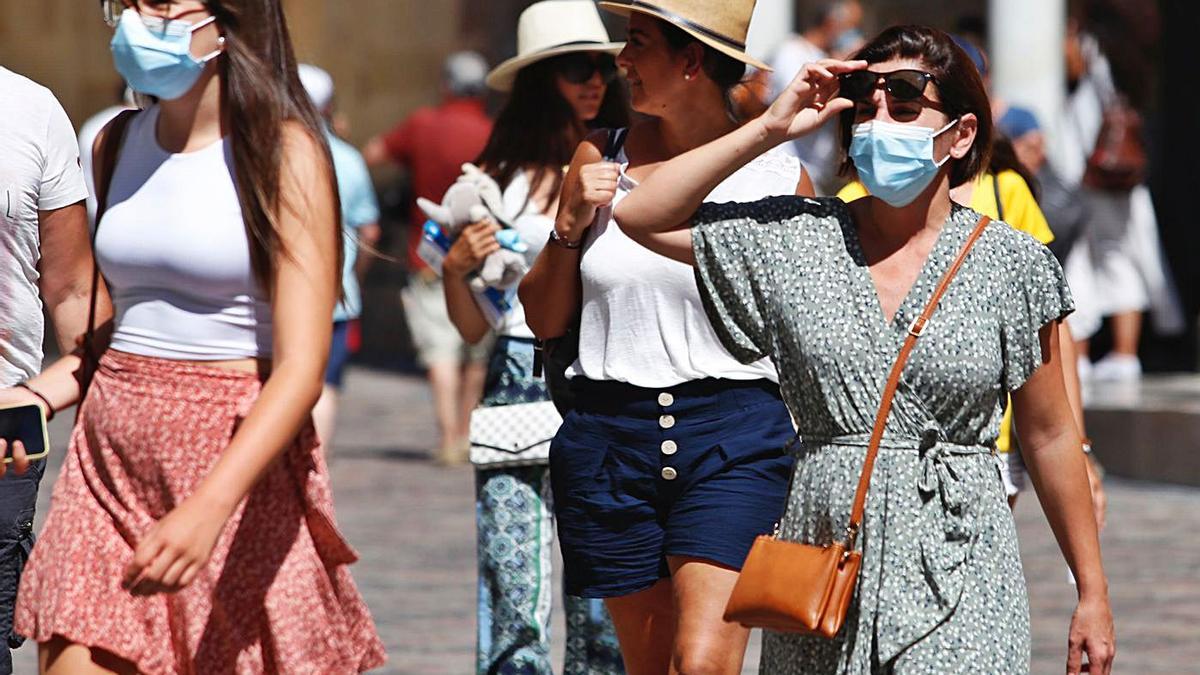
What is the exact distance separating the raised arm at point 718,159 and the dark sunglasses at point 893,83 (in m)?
0.03

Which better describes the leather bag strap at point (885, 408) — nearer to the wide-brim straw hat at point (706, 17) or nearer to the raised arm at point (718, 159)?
the raised arm at point (718, 159)

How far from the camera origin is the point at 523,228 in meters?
5.52

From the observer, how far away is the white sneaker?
12586 millimetres

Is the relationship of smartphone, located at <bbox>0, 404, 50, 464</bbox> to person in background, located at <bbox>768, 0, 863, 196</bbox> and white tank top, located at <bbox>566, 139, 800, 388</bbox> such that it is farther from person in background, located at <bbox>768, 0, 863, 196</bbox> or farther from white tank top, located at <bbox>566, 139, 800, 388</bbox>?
person in background, located at <bbox>768, 0, 863, 196</bbox>

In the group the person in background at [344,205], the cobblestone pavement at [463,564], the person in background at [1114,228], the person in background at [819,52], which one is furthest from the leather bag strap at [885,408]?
the person in background at [819,52]

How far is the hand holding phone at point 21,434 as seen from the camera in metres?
3.95

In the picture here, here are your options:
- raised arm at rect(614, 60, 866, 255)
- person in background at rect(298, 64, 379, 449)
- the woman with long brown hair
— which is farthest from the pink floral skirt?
person in background at rect(298, 64, 379, 449)

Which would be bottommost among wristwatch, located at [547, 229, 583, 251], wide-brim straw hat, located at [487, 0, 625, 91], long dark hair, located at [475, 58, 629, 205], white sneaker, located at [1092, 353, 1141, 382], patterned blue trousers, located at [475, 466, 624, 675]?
white sneaker, located at [1092, 353, 1141, 382]

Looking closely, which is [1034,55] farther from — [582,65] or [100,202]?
[100,202]

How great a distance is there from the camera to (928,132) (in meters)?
3.75

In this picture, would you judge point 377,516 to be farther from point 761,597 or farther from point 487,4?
point 487,4

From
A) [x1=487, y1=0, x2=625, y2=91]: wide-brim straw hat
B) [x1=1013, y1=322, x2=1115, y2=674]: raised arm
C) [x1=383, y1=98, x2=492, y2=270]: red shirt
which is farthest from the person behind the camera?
[x1=383, y1=98, x2=492, y2=270]: red shirt

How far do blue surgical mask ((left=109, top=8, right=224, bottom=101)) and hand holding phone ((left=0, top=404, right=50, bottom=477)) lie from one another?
599 millimetres

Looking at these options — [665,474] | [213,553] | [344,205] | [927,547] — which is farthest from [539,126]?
[344,205]
